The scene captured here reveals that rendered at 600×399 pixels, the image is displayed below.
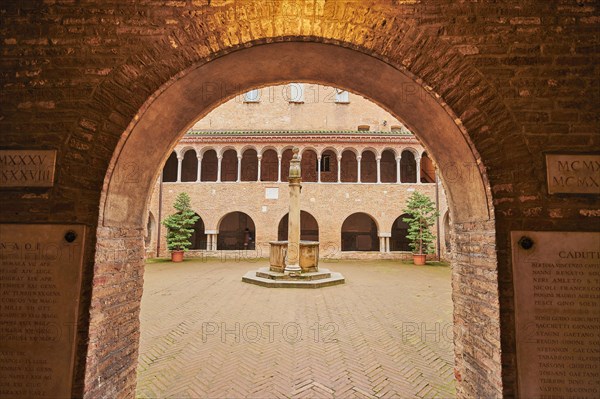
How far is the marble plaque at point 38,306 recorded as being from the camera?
260 cm

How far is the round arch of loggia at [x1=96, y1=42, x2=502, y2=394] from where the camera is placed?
2893mm

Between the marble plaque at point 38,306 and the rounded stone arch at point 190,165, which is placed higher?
the rounded stone arch at point 190,165

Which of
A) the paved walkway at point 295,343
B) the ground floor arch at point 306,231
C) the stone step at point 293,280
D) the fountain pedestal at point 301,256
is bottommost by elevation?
the paved walkway at point 295,343

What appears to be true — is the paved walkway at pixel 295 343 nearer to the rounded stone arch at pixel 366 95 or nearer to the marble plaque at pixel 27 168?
the rounded stone arch at pixel 366 95

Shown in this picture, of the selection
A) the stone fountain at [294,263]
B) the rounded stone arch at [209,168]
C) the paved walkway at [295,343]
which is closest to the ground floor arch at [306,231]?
the rounded stone arch at [209,168]

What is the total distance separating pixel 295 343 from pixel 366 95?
4.23 metres

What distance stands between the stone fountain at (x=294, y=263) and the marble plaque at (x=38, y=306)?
8136mm

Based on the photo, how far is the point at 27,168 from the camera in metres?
2.77

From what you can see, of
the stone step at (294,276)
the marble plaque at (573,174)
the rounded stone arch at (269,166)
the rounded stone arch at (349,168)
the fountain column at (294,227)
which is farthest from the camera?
the rounded stone arch at (269,166)

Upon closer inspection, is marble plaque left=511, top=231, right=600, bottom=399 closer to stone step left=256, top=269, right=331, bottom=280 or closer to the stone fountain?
the stone fountain

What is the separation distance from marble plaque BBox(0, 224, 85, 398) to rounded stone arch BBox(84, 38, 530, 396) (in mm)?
215

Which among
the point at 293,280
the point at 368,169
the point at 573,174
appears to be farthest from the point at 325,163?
the point at 573,174

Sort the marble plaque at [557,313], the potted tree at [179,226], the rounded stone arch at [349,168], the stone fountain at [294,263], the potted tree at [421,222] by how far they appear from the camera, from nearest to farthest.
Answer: the marble plaque at [557,313] → the stone fountain at [294,263] → the potted tree at [421,222] → the potted tree at [179,226] → the rounded stone arch at [349,168]

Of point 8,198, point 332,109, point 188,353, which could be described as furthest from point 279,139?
point 8,198
